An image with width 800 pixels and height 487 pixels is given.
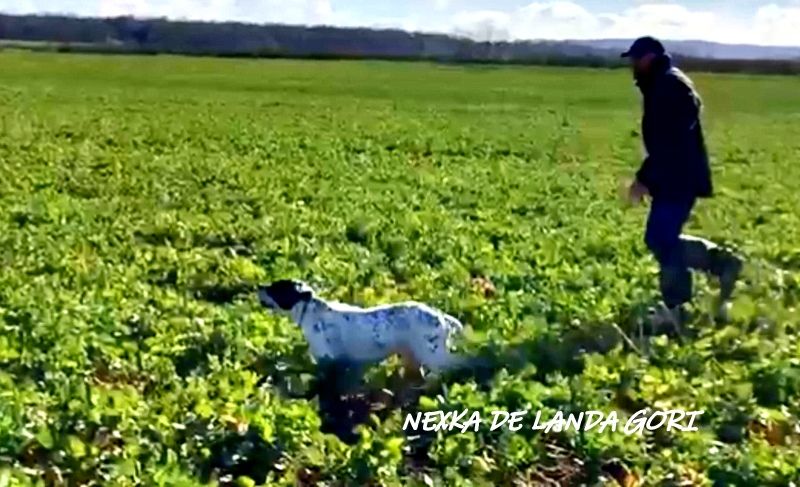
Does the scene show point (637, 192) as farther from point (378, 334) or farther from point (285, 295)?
point (285, 295)

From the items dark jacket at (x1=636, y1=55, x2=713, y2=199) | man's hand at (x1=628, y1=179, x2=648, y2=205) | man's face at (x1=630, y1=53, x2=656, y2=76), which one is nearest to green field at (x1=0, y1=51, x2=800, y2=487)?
man's hand at (x1=628, y1=179, x2=648, y2=205)

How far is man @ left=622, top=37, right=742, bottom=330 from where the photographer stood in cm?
773

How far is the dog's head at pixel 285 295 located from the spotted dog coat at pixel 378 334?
11 cm

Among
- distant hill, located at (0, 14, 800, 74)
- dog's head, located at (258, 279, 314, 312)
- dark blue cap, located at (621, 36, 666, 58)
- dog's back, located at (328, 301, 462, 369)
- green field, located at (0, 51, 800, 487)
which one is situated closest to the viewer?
green field, located at (0, 51, 800, 487)

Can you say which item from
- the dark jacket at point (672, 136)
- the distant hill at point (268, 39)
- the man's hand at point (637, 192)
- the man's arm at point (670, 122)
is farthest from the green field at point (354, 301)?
the distant hill at point (268, 39)

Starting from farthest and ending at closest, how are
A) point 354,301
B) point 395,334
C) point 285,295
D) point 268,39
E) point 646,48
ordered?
1. point 268,39
2. point 354,301
3. point 646,48
4. point 285,295
5. point 395,334

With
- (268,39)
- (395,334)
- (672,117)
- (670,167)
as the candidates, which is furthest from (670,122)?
(268,39)

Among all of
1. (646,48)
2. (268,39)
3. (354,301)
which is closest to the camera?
(646,48)

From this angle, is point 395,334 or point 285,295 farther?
point 285,295

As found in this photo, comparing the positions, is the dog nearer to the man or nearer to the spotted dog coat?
the spotted dog coat

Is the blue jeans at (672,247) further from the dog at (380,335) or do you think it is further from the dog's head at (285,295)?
the dog's head at (285,295)

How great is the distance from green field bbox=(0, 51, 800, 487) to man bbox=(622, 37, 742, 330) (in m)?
0.24

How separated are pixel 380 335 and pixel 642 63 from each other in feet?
8.88

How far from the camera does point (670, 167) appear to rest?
312 inches
